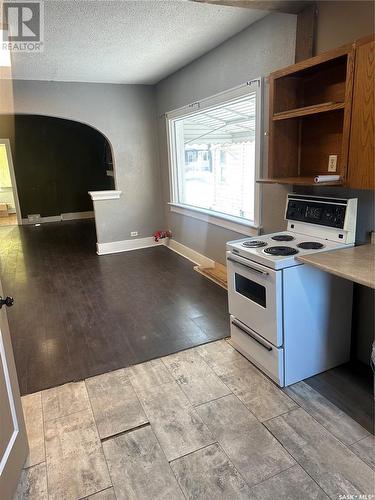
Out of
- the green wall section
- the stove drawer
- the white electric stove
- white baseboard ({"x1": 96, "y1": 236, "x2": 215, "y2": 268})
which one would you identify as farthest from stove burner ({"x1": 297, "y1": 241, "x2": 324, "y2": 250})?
the green wall section

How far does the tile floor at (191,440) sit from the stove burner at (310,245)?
2.85 ft

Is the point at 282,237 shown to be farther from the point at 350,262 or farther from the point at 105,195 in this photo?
the point at 105,195

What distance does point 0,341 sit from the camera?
1516 mm

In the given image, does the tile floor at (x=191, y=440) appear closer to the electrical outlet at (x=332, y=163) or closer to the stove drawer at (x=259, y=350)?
the stove drawer at (x=259, y=350)

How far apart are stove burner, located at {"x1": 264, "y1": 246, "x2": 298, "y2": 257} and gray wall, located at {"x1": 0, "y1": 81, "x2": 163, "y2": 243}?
3592 mm

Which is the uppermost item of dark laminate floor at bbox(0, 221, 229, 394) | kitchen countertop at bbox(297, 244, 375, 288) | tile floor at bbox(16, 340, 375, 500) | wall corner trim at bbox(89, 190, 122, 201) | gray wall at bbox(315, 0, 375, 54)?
gray wall at bbox(315, 0, 375, 54)

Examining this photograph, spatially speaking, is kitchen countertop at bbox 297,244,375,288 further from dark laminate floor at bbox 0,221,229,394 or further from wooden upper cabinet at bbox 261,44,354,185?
dark laminate floor at bbox 0,221,229,394

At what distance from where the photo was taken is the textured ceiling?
8.12 feet

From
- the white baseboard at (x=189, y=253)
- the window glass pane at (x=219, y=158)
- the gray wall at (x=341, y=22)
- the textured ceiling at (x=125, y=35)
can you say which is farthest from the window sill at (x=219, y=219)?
the textured ceiling at (x=125, y=35)

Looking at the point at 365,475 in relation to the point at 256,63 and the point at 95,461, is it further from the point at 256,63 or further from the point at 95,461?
the point at 256,63

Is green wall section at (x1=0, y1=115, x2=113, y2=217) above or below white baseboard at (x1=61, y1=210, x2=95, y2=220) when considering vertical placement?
above

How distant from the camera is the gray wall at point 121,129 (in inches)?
182

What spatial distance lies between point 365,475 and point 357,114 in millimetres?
1777

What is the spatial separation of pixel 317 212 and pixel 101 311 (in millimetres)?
2193
